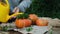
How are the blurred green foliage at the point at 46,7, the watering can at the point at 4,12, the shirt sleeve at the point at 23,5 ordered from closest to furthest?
the watering can at the point at 4,12, the shirt sleeve at the point at 23,5, the blurred green foliage at the point at 46,7

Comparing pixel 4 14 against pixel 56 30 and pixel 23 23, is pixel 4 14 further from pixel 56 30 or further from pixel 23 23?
pixel 56 30

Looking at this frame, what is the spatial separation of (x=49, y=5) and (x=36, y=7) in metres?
0.26

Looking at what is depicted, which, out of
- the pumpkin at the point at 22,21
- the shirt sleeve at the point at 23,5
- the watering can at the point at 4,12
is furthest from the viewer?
the shirt sleeve at the point at 23,5

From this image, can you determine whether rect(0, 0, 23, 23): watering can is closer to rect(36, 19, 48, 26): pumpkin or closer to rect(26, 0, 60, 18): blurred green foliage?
rect(36, 19, 48, 26): pumpkin

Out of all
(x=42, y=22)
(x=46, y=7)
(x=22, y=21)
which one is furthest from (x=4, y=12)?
(x=46, y=7)

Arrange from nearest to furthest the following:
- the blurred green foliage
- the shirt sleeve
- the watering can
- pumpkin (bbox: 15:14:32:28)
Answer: pumpkin (bbox: 15:14:32:28), the watering can, the shirt sleeve, the blurred green foliage

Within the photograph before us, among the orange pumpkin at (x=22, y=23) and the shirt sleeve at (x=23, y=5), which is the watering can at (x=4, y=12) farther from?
the shirt sleeve at (x=23, y=5)

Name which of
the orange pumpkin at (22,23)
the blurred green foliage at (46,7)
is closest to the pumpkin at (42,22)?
the orange pumpkin at (22,23)

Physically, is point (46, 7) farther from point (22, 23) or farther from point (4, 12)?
point (22, 23)

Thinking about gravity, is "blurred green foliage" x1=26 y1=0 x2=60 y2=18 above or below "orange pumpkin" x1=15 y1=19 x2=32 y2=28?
above

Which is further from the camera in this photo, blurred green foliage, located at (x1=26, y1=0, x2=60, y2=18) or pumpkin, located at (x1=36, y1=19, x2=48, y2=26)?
blurred green foliage, located at (x1=26, y1=0, x2=60, y2=18)

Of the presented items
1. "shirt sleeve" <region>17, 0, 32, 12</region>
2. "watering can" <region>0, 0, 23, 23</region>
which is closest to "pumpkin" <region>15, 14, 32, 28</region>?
"watering can" <region>0, 0, 23, 23</region>

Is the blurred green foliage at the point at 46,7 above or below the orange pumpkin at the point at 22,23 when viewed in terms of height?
above

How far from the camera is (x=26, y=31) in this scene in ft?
5.23
